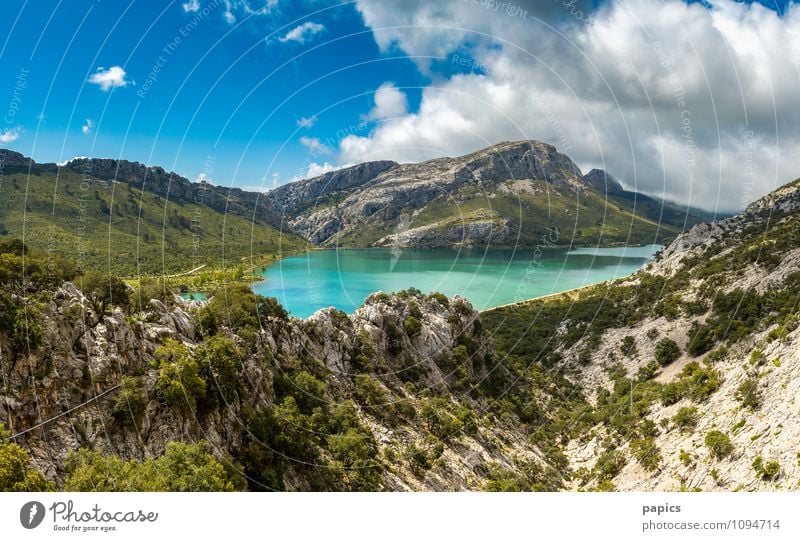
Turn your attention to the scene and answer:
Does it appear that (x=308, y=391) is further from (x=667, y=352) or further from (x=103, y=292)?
(x=667, y=352)

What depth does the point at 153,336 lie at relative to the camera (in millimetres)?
16297

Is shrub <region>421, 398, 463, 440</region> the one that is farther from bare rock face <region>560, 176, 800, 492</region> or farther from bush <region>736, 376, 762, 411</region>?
bush <region>736, 376, 762, 411</region>

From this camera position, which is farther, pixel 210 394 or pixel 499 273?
pixel 499 273

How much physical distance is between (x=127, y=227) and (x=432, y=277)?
9944 cm

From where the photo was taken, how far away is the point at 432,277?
109625mm

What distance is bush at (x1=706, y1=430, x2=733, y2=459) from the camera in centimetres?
1784

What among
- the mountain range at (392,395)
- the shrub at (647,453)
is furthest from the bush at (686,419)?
the shrub at (647,453)

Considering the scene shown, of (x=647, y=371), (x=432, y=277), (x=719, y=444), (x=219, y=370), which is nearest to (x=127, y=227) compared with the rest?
(x=432, y=277)

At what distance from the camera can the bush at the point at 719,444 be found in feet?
58.5

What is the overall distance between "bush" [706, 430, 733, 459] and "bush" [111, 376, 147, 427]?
21610 mm
